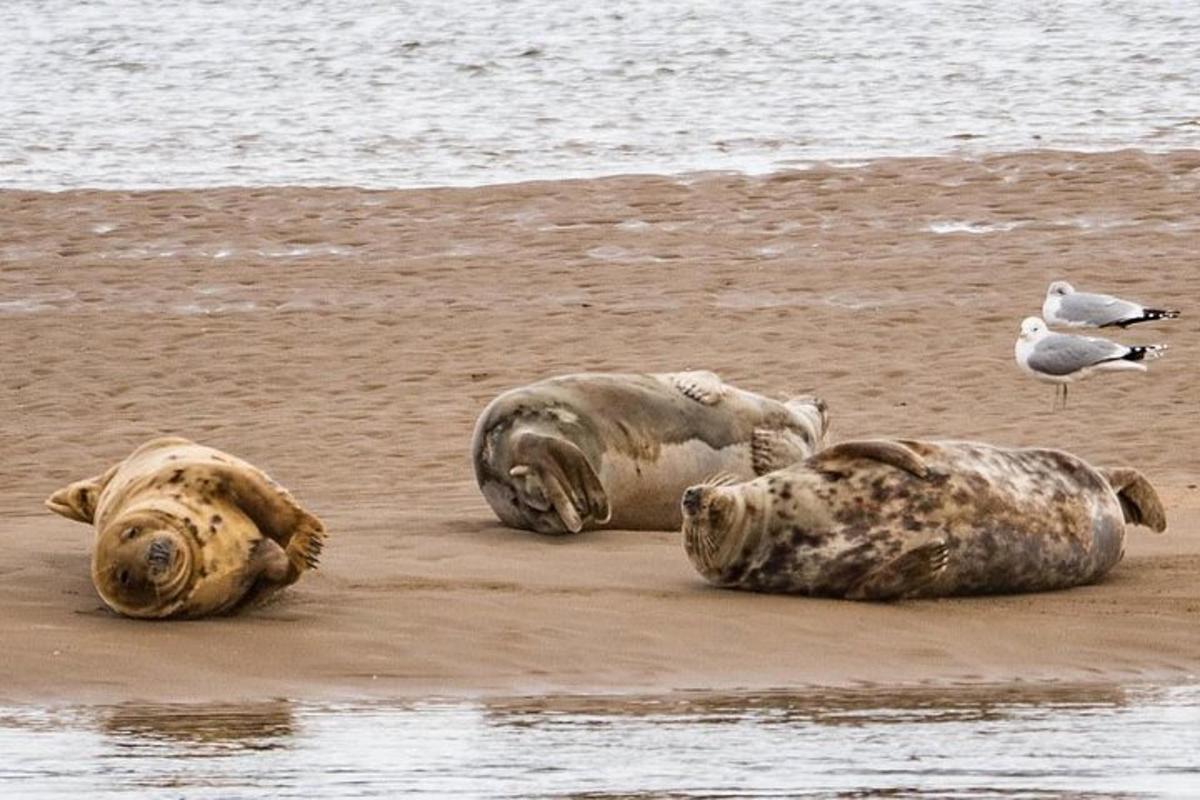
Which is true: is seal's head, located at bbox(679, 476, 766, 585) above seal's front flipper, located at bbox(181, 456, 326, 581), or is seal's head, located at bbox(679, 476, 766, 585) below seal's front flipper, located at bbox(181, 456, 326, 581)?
below

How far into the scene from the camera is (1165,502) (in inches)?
420

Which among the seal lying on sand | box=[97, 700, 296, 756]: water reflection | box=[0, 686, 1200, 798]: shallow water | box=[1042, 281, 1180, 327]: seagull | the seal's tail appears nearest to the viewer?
box=[0, 686, 1200, 798]: shallow water

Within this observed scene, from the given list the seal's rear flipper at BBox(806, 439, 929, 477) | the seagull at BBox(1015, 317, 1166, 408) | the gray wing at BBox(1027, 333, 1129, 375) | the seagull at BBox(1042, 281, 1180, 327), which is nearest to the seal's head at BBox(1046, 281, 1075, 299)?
the seagull at BBox(1042, 281, 1180, 327)

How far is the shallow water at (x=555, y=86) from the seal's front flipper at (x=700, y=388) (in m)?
12.3

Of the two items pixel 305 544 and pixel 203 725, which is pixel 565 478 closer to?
pixel 305 544

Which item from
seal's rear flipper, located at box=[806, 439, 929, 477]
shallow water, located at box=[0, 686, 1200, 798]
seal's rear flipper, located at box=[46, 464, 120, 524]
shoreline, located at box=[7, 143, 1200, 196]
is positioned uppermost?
shallow water, located at box=[0, 686, 1200, 798]

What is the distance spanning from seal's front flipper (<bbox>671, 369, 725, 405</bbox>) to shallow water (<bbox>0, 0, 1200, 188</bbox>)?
40.4ft

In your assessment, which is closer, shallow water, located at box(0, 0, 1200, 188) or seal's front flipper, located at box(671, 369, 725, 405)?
seal's front flipper, located at box(671, 369, 725, 405)

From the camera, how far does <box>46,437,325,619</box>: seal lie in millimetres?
7488

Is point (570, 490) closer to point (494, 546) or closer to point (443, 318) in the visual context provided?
point (494, 546)

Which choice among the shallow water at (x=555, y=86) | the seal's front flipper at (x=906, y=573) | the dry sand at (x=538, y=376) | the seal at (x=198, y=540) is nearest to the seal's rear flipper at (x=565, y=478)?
the dry sand at (x=538, y=376)

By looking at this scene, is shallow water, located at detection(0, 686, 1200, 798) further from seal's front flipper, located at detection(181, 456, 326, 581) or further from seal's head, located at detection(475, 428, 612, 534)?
seal's head, located at detection(475, 428, 612, 534)

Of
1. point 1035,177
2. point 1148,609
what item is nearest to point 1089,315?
point 1035,177

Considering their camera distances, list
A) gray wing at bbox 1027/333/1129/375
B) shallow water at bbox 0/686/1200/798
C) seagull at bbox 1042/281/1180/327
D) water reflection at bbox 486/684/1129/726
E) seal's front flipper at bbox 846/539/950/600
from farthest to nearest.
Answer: seagull at bbox 1042/281/1180/327, gray wing at bbox 1027/333/1129/375, seal's front flipper at bbox 846/539/950/600, water reflection at bbox 486/684/1129/726, shallow water at bbox 0/686/1200/798
